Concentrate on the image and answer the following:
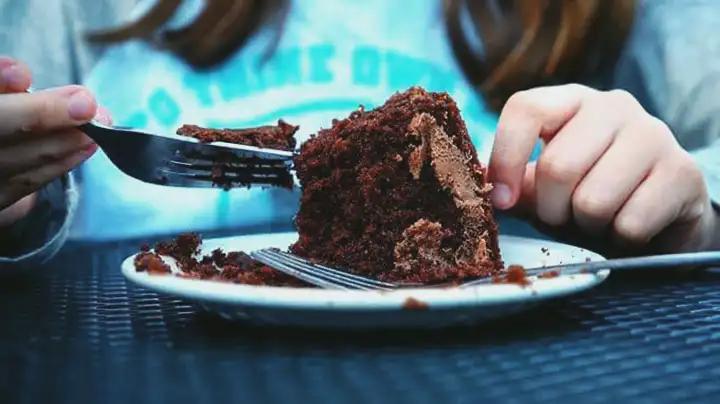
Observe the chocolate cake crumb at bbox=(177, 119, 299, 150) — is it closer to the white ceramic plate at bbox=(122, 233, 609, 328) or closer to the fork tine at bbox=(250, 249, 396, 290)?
the fork tine at bbox=(250, 249, 396, 290)

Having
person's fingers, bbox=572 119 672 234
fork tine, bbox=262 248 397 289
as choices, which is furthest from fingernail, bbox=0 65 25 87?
person's fingers, bbox=572 119 672 234

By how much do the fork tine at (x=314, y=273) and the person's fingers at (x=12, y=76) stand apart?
322 mm

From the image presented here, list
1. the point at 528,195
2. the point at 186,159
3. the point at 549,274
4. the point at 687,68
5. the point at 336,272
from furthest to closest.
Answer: the point at 687,68 → the point at 528,195 → the point at 186,159 → the point at 336,272 → the point at 549,274

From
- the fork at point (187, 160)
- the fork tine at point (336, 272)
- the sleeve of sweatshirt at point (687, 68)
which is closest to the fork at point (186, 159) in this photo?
the fork at point (187, 160)

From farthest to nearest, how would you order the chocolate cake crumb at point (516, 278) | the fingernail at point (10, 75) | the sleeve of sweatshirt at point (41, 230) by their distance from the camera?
the sleeve of sweatshirt at point (41, 230), the fingernail at point (10, 75), the chocolate cake crumb at point (516, 278)

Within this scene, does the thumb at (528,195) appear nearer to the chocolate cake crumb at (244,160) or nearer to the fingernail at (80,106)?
the chocolate cake crumb at (244,160)

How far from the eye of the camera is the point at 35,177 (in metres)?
0.94

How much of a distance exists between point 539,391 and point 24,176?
69 centimetres

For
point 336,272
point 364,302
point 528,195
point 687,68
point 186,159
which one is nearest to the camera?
point 364,302

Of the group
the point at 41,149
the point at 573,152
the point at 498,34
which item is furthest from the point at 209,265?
the point at 498,34

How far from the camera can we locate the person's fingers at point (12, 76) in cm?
85

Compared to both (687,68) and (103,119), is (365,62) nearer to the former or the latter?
(687,68)

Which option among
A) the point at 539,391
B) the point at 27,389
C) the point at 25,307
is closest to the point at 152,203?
the point at 25,307

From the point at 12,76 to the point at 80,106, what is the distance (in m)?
0.11
